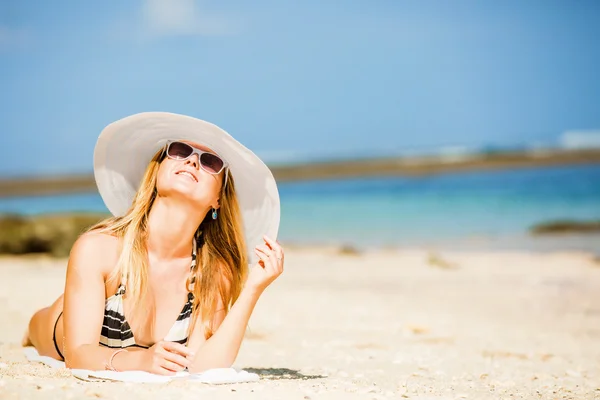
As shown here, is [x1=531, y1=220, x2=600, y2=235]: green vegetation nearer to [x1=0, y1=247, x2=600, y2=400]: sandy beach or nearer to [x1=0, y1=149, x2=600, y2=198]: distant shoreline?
[x1=0, y1=247, x2=600, y2=400]: sandy beach

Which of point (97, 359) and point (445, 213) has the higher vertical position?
point (445, 213)

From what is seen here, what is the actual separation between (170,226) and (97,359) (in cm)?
84

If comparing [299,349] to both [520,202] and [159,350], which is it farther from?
[520,202]

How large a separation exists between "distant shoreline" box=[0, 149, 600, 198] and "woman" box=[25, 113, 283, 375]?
42066mm

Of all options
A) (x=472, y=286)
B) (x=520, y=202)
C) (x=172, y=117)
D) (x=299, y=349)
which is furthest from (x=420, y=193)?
(x=172, y=117)

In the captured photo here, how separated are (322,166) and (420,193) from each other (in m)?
28.5

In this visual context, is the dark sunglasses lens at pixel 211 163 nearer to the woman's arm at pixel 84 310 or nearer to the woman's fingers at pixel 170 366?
the woman's arm at pixel 84 310

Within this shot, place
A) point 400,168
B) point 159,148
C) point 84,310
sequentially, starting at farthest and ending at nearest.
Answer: point 400,168, point 159,148, point 84,310

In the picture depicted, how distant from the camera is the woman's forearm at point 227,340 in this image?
419 cm

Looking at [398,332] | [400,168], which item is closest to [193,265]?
[398,332]

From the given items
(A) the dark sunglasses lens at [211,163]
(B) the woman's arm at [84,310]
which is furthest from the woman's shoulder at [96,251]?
(A) the dark sunglasses lens at [211,163]

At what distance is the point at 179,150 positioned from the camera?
4.41 meters

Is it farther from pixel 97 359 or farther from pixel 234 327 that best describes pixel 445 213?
pixel 97 359

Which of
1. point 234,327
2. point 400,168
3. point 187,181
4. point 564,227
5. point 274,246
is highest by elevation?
point 400,168
